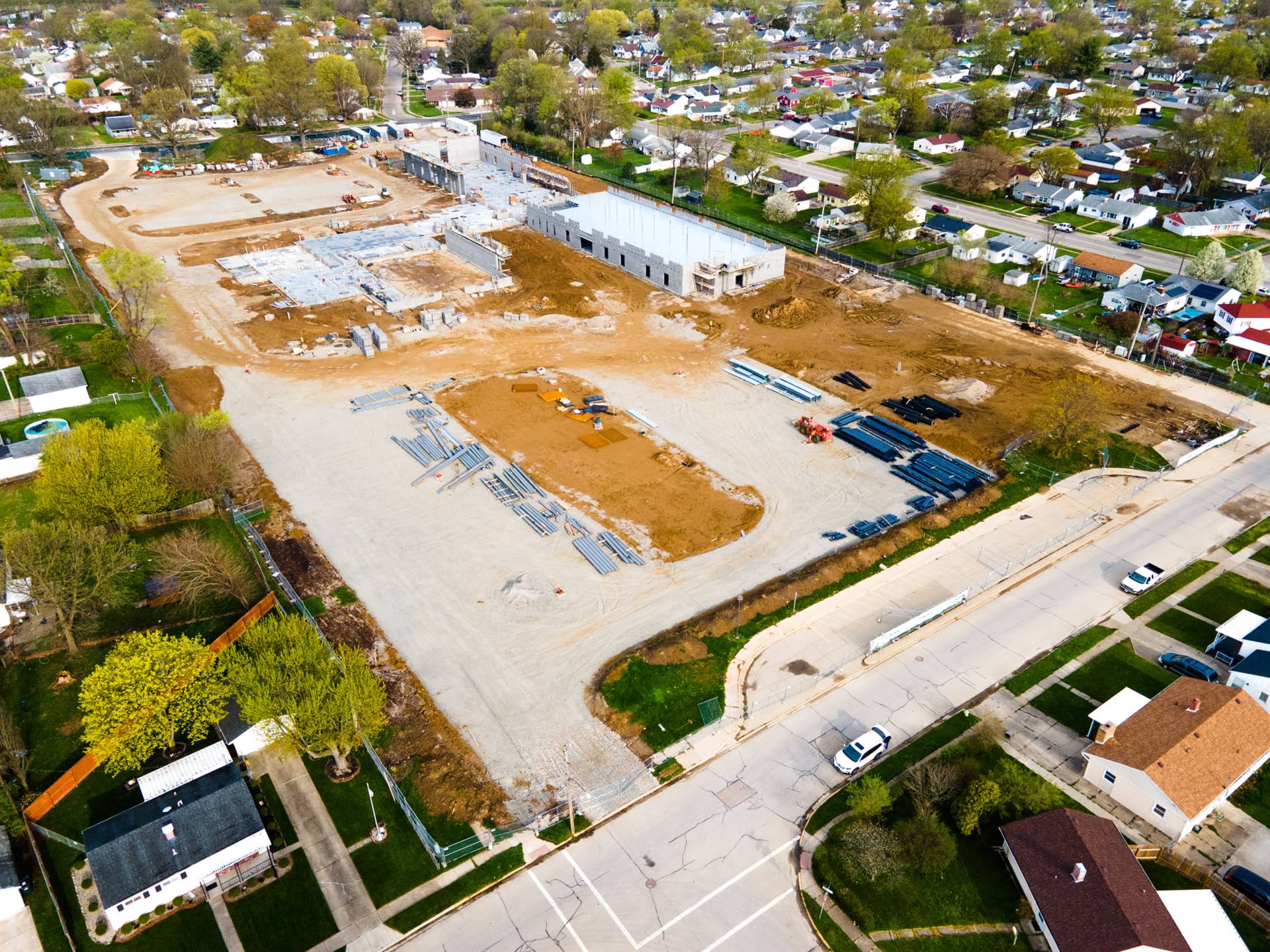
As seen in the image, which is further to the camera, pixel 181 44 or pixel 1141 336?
pixel 181 44

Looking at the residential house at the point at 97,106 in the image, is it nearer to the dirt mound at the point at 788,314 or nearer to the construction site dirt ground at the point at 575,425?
the construction site dirt ground at the point at 575,425

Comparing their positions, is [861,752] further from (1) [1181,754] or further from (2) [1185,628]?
(2) [1185,628]

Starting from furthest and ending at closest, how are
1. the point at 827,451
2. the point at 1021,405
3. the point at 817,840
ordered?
the point at 1021,405 → the point at 827,451 → the point at 817,840

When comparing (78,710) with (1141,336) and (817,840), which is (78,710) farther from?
(1141,336)

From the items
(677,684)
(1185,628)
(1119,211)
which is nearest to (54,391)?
(677,684)

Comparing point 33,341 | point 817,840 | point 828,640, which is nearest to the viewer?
point 817,840

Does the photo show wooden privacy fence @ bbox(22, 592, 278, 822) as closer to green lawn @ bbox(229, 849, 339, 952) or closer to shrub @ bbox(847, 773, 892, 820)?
green lawn @ bbox(229, 849, 339, 952)

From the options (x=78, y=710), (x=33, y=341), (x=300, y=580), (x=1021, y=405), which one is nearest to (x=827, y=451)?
(x=1021, y=405)
